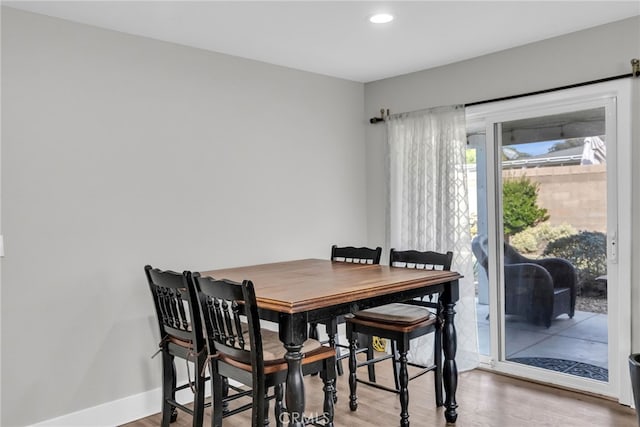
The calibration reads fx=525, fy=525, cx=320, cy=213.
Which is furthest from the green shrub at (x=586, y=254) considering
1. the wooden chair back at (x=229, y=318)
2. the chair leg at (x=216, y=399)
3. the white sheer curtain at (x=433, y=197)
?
the chair leg at (x=216, y=399)

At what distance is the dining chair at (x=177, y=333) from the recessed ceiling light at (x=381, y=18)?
5.77 feet

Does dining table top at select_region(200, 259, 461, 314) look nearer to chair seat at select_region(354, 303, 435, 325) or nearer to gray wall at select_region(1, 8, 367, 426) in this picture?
chair seat at select_region(354, 303, 435, 325)

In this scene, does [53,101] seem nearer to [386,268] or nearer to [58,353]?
[58,353]

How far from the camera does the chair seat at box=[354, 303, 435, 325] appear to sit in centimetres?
298

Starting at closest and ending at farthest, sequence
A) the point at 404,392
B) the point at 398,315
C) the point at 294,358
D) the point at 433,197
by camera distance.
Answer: the point at 294,358 < the point at 404,392 < the point at 398,315 < the point at 433,197

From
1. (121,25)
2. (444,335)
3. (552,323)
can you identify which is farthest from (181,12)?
(552,323)

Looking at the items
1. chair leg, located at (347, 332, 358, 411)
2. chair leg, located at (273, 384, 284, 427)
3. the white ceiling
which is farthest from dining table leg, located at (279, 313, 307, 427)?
the white ceiling

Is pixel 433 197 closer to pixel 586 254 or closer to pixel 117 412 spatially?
pixel 586 254

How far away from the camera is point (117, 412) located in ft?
10.3

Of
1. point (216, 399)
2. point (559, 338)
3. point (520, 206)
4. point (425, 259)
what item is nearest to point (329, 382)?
point (216, 399)

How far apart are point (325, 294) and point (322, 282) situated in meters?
0.36

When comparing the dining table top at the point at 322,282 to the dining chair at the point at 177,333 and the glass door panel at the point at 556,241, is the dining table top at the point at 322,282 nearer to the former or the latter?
the dining chair at the point at 177,333

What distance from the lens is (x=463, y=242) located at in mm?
3943

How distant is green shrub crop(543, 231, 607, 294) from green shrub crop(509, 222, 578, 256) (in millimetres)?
44
